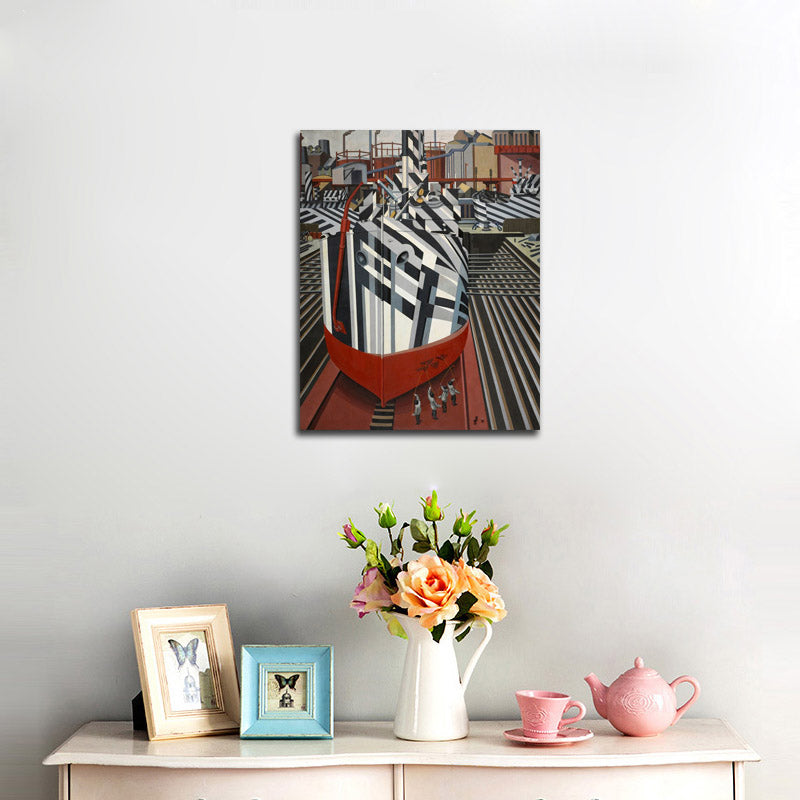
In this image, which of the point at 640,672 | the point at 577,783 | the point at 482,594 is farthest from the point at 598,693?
the point at 482,594

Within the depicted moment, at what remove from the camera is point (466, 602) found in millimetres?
1646

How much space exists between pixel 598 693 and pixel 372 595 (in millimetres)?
485

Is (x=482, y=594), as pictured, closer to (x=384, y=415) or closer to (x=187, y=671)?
(x=384, y=415)

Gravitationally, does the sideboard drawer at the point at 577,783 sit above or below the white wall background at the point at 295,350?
below

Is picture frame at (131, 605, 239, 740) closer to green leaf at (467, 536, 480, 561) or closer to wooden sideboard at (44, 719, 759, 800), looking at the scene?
wooden sideboard at (44, 719, 759, 800)

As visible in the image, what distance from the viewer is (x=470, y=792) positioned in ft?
5.12

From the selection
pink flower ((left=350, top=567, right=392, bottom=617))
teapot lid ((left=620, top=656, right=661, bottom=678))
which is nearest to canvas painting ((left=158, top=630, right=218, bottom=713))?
pink flower ((left=350, top=567, right=392, bottom=617))

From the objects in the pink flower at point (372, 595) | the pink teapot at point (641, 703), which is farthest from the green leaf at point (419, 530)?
the pink teapot at point (641, 703)

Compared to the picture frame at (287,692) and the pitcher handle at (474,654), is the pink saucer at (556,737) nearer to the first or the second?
the pitcher handle at (474,654)

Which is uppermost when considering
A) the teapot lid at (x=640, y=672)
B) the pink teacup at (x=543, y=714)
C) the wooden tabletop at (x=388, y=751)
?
the teapot lid at (x=640, y=672)

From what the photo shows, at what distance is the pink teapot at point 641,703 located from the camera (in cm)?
164

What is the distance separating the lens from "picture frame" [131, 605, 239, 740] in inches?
65.6

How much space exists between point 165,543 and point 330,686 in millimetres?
489

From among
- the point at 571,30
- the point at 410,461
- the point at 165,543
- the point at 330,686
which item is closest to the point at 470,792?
the point at 330,686
